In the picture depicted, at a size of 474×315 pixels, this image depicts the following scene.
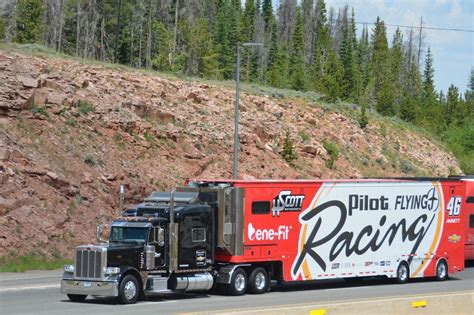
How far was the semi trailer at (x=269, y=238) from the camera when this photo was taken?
2417 centimetres

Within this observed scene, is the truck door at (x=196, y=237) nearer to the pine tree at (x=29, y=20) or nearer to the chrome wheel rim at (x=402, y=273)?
the chrome wheel rim at (x=402, y=273)

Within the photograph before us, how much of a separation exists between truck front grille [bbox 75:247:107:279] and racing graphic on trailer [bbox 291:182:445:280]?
6.89 m

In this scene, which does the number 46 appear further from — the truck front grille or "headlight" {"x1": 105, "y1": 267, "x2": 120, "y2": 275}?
the truck front grille

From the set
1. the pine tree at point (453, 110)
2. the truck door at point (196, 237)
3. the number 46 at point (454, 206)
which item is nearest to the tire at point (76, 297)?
the truck door at point (196, 237)

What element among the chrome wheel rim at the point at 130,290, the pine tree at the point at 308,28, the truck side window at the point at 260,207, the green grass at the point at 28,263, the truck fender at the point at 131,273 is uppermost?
the pine tree at the point at 308,28

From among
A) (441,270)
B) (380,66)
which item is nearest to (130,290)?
(441,270)

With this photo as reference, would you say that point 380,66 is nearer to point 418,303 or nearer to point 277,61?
point 277,61

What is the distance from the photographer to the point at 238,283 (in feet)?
87.0

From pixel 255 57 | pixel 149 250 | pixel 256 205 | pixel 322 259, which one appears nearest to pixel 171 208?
pixel 149 250

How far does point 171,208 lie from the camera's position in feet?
81.8

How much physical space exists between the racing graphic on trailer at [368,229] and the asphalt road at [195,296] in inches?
32.2

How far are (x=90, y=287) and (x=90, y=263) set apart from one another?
600 mm

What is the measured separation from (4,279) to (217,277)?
886 cm

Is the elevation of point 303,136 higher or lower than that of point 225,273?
higher
